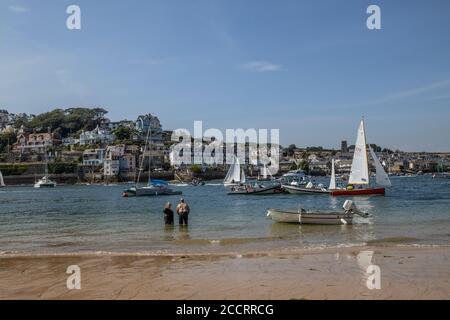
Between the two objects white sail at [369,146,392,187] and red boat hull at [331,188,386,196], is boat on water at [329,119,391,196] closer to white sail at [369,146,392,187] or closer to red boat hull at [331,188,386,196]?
red boat hull at [331,188,386,196]

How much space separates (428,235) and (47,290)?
1654 centimetres

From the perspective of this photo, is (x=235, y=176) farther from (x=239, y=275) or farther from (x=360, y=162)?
(x=239, y=275)

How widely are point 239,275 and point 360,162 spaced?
149 ft

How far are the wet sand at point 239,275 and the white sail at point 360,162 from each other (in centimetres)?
3914

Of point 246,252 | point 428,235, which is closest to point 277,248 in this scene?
point 246,252

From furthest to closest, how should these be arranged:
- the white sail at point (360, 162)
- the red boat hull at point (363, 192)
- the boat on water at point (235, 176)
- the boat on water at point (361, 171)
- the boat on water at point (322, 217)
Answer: the boat on water at point (235, 176) < the white sail at point (360, 162) < the boat on water at point (361, 171) < the red boat hull at point (363, 192) < the boat on water at point (322, 217)

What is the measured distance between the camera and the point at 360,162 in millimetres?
54781

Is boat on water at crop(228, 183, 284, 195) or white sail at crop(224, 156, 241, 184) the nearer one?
boat on water at crop(228, 183, 284, 195)

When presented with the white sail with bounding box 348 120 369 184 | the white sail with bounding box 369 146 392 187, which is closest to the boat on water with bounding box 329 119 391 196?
the white sail with bounding box 348 120 369 184

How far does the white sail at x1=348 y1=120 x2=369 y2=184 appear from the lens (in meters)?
54.6

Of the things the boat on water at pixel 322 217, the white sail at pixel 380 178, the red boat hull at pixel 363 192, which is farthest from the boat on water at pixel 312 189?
the boat on water at pixel 322 217

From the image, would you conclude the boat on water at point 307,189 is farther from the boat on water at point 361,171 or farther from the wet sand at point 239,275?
the wet sand at point 239,275

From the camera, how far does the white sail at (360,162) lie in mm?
54625

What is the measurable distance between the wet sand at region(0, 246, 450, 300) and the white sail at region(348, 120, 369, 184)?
128ft
